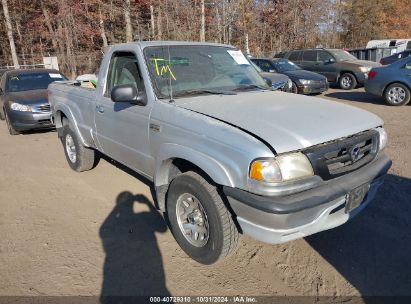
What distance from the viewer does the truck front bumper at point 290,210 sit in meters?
2.51

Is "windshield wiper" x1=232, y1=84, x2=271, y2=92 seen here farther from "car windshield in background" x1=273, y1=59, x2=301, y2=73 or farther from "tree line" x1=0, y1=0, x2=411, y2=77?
"tree line" x1=0, y1=0, x2=411, y2=77

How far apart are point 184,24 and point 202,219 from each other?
84.2 feet

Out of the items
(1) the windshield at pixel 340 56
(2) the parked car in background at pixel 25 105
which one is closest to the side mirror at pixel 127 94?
(2) the parked car in background at pixel 25 105

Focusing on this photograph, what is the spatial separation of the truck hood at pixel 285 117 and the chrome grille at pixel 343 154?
0.07 m

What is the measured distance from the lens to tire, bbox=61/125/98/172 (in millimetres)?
5461

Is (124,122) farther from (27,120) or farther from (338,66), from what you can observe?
(338,66)

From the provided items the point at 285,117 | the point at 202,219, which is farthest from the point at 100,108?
the point at 285,117

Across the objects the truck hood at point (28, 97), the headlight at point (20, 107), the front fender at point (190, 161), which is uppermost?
the front fender at point (190, 161)

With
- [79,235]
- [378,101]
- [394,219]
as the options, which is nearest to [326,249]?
[394,219]

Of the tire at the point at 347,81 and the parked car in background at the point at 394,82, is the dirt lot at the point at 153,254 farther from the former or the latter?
the tire at the point at 347,81

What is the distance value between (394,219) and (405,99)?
25.4ft

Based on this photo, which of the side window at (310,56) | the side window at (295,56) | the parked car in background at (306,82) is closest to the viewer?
the parked car in background at (306,82)

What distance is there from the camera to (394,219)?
3834 millimetres

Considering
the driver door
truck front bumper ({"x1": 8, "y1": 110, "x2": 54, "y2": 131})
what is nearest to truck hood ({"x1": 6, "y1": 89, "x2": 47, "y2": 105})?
truck front bumper ({"x1": 8, "y1": 110, "x2": 54, "y2": 131})
